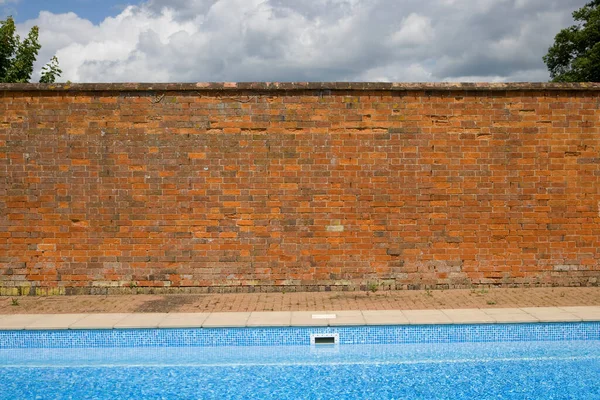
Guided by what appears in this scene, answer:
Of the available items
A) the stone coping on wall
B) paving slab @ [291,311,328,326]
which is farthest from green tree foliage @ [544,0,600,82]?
paving slab @ [291,311,328,326]

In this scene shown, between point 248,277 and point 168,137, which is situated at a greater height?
point 168,137

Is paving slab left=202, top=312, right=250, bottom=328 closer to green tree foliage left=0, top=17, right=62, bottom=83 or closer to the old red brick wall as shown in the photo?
the old red brick wall

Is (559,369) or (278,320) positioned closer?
(559,369)

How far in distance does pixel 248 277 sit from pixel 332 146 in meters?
2.32

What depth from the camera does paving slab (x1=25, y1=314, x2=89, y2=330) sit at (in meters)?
6.25

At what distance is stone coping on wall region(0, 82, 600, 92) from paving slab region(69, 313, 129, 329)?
3.36 meters

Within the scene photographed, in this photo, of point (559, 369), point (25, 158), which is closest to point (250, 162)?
point (25, 158)

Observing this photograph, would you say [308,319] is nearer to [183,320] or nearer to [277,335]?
[277,335]

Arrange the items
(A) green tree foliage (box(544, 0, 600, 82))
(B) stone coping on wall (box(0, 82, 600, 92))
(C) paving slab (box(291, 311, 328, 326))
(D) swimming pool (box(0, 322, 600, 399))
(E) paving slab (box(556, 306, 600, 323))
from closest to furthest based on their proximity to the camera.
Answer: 1. (D) swimming pool (box(0, 322, 600, 399))
2. (C) paving slab (box(291, 311, 328, 326))
3. (E) paving slab (box(556, 306, 600, 323))
4. (B) stone coping on wall (box(0, 82, 600, 92))
5. (A) green tree foliage (box(544, 0, 600, 82))

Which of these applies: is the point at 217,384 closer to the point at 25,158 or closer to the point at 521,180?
the point at 25,158

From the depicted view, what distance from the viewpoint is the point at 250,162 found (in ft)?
26.9

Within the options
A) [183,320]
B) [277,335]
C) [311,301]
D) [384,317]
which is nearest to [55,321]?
A: [183,320]

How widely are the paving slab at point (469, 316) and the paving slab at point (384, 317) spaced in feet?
1.89

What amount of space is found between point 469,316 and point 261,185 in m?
3.46
